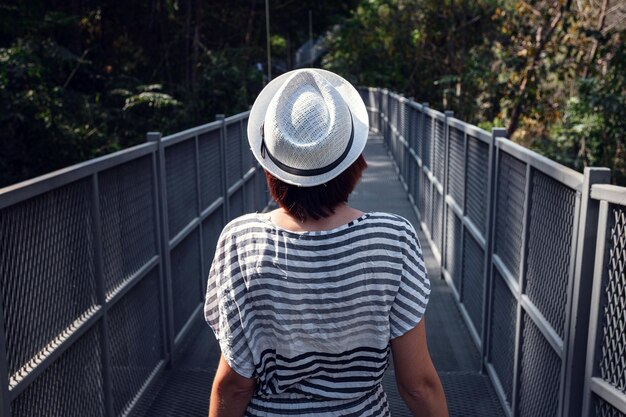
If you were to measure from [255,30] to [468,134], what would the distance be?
20.1 meters

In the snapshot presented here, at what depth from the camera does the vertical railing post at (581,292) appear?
9.32 feet

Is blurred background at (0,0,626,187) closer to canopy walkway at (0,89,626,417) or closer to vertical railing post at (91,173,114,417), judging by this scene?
canopy walkway at (0,89,626,417)

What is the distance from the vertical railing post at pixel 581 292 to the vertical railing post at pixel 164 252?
319 centimetres

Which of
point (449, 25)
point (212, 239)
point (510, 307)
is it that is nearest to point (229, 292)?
point (510, 307)

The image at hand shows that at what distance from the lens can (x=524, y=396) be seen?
4.36 metres

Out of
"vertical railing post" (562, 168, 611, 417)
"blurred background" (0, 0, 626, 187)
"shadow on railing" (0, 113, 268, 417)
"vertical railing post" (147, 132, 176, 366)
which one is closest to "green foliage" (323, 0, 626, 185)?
"blurred background" (0, 0, 626, 187)

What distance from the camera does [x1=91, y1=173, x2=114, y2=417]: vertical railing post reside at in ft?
13.4

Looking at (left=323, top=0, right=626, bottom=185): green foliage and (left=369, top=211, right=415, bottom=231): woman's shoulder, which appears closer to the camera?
(left=369, top=211, right=415, bottom=231): woman's shoulder

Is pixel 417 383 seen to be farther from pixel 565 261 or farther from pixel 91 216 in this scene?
pixel 91 216

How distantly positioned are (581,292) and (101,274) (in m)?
2.41

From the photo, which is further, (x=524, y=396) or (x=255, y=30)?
(x=255, y=30)

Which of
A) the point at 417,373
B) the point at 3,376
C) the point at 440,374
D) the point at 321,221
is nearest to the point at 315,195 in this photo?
the point at 321,221

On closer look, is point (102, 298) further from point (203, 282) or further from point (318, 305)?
point (203, 282)

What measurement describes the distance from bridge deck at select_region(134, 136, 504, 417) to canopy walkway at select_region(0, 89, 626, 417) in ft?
0.05
